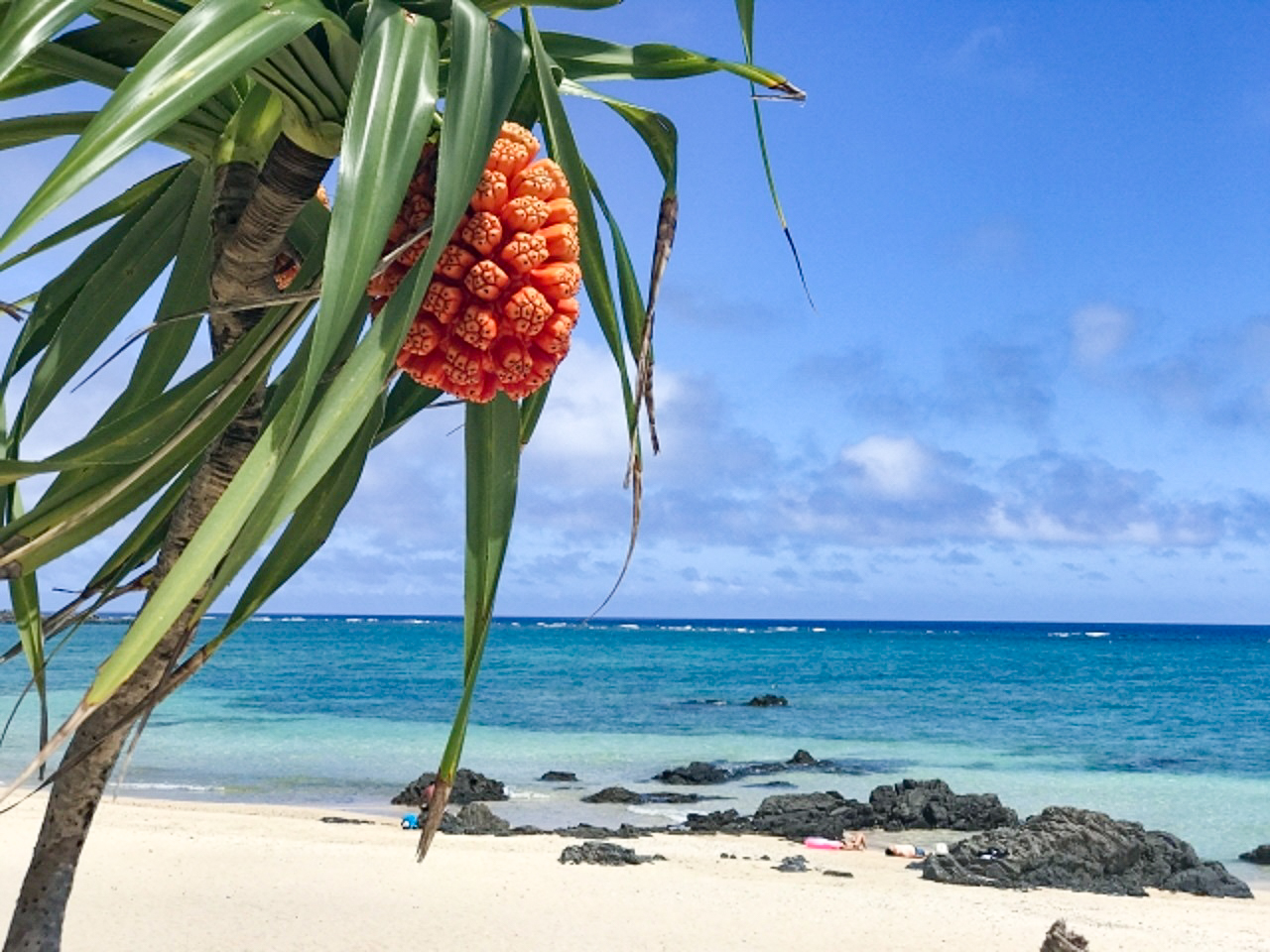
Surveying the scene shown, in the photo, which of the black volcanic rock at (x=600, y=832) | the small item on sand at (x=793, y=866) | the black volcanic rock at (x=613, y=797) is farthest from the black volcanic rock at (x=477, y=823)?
the black volcanic rock at (x=613, y=797)

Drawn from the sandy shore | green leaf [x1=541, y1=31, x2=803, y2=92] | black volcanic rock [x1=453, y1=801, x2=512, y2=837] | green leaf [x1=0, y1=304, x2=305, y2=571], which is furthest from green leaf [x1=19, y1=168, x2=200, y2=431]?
black volcanic rock [x1=453, y1=801, x2=512, y2=837]

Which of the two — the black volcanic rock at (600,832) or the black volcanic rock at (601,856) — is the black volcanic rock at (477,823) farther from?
the black volcanic rock at (601,856)

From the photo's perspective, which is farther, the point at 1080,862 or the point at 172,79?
the point at 1080,862

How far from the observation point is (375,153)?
1132 mm

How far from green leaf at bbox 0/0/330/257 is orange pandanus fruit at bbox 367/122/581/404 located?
0.22 m

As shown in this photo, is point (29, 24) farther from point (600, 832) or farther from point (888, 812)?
point (888, 812)

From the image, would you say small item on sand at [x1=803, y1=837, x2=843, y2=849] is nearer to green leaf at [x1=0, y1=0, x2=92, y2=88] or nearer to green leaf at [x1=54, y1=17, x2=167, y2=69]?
green leaf at [x1=54, y1=17, x2=167, y2=69]

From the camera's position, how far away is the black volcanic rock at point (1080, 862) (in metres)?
9.93

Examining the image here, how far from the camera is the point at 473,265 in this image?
1236 mm

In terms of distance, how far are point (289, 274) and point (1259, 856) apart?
43.0 ft

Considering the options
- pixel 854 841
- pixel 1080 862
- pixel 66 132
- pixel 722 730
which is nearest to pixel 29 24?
pixel 66 132

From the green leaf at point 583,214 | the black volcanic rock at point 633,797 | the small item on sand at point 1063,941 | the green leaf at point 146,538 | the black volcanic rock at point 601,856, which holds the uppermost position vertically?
the green leaf at point 583,214

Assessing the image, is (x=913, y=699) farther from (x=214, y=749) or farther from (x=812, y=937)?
(x=812, y=937)

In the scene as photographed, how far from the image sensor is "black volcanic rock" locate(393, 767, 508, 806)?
48.1 feet
